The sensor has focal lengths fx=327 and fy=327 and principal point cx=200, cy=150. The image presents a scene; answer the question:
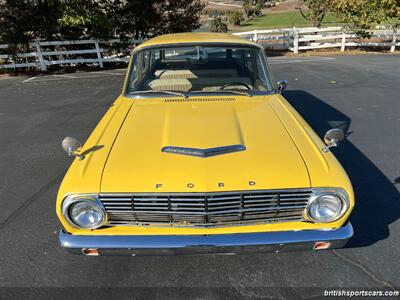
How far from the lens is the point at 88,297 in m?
2.44

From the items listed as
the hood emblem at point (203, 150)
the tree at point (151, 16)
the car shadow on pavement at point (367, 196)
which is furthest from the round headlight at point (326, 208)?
the tree at point (151, 16)

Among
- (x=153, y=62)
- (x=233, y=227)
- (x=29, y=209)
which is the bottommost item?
(x=29, y=209)

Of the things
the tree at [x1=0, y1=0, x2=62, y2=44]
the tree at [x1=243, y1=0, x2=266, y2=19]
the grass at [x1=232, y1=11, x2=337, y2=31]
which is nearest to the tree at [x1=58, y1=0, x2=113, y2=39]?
the tree at [x1=0, y1=0, x2=62, y2=44]

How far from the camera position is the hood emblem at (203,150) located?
237 centimetres

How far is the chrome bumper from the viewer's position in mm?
2193

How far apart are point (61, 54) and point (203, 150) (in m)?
12.3

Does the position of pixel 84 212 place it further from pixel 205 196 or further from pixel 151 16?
pixel 151 16

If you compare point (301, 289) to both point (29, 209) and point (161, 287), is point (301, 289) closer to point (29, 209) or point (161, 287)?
point (161, 287)

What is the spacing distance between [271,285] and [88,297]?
138 centimetres

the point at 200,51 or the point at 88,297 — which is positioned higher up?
the point at 200,51

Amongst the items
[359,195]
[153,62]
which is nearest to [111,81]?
[153,62]

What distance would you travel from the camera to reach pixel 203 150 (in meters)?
2.39

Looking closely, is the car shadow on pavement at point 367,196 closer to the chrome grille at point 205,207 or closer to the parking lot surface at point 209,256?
the parking lot surface at point 209,256

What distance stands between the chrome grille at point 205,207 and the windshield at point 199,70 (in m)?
1.54
